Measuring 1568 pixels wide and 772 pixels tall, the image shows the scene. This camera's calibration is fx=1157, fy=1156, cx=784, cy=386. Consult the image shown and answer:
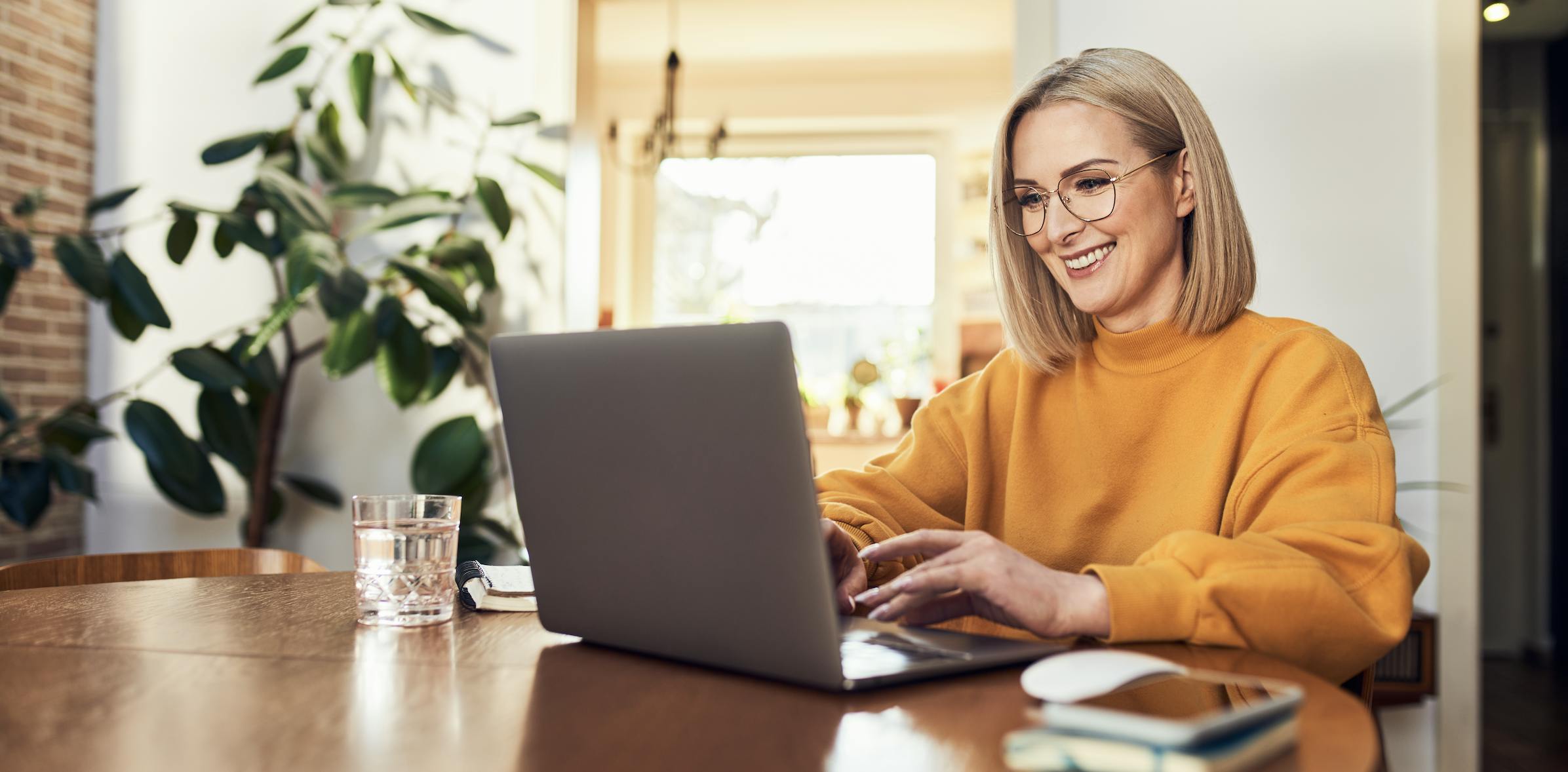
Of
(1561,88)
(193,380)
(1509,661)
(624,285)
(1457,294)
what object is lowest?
(1509,661)

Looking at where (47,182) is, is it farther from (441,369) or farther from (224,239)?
(441,369)

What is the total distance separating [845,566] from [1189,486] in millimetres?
439

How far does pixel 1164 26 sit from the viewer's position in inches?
115

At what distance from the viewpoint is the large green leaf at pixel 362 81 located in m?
3.32

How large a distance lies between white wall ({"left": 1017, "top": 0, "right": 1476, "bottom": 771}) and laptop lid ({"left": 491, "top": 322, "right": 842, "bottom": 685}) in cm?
229

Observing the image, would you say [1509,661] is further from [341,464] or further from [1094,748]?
[1094,748]

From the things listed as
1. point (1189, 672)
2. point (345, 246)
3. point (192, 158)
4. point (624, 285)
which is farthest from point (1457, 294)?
point (624, 285)

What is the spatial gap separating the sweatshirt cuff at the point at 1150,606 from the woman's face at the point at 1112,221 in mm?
621

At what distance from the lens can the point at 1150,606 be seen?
2.98 feet

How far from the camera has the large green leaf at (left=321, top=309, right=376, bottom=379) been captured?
295cm

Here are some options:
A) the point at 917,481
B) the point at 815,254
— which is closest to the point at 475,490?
the point at 917,481

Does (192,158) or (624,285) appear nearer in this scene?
(192,158)

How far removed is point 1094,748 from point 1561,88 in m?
5.79

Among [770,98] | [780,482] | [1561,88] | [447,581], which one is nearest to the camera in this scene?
[780,482]
